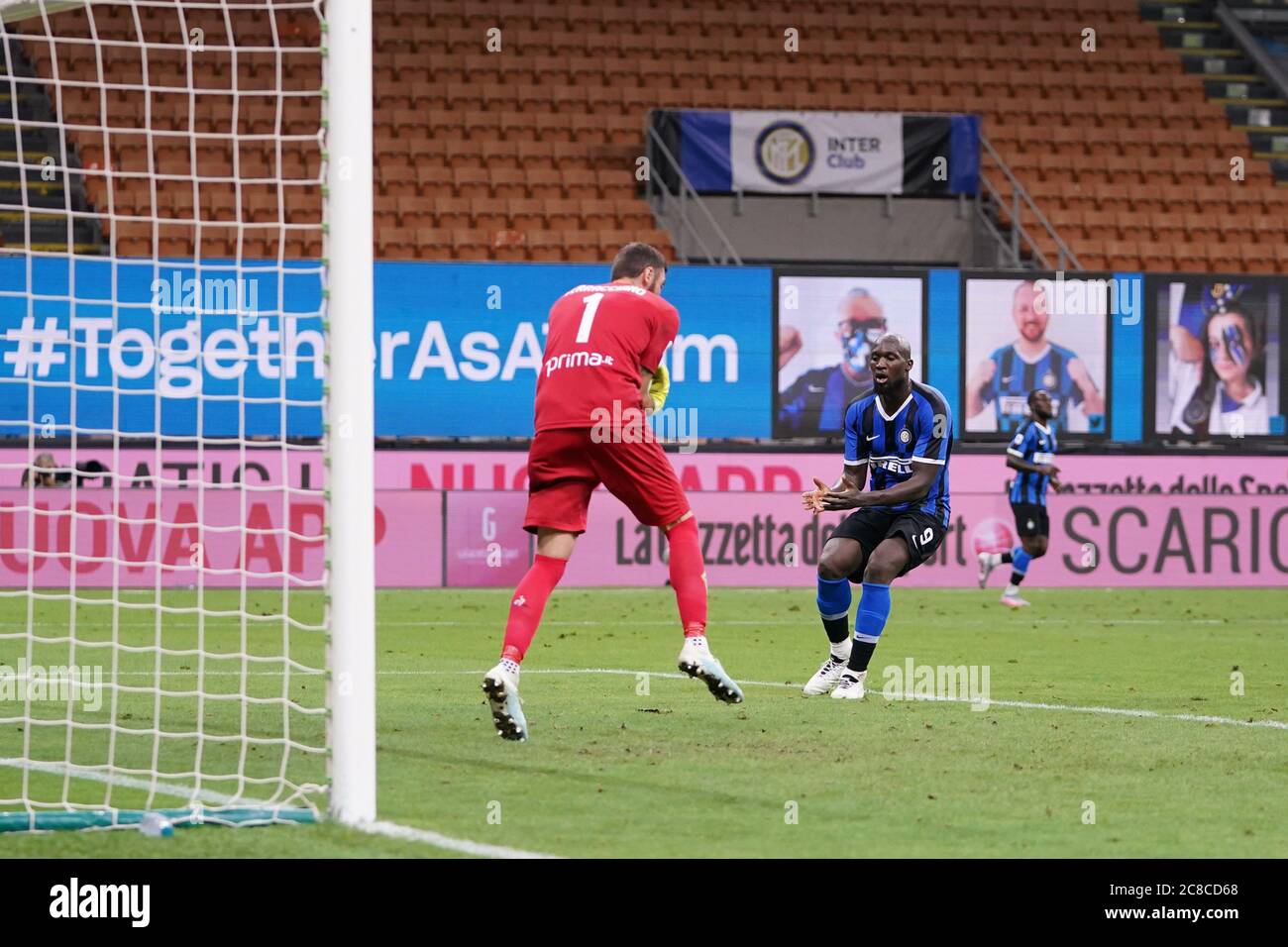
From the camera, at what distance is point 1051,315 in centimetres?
2138

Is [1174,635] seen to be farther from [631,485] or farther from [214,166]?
[214,166]

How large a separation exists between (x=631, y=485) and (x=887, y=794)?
202 cm

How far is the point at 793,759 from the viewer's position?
22.9 feet

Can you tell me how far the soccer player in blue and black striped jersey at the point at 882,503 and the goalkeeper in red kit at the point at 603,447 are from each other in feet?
5.79

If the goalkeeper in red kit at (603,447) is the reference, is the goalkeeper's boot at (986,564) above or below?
below

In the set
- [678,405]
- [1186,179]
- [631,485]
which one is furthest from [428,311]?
[631,485]

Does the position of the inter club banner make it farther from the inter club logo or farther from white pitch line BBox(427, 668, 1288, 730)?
white pitch line BBox(427, 668, 1288, 730)

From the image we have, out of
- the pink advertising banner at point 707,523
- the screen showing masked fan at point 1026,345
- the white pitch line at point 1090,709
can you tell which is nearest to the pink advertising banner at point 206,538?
the pink advertising banner at point 707,523

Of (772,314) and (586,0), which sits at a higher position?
(586,0)

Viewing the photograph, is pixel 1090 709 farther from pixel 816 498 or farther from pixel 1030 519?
pixel 1030 519

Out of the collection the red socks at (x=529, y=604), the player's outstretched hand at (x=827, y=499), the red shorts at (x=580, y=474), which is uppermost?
the red shorts at (x=580, y=474)

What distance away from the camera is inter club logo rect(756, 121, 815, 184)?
75.8 feet

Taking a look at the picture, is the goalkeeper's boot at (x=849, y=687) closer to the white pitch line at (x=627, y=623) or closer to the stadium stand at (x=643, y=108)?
the white pitch line at (x=627, y=623)

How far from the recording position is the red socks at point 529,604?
7.31 m
